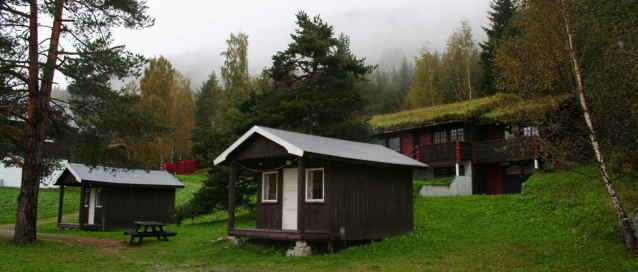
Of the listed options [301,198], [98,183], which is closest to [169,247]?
[301,198]

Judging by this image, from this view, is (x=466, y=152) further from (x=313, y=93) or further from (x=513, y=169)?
(x=313, y=93)

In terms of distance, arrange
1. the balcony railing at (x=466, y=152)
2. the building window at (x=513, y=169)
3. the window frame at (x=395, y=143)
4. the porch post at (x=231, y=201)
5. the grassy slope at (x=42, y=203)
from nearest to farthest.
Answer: the porch post at (x=231, y=201) < the balcony railing at (x=466, y=152) < the building window at (x=513, y=169) < the grassy slope at (x=42, y=203) < the window frame at (x=395, y=143)

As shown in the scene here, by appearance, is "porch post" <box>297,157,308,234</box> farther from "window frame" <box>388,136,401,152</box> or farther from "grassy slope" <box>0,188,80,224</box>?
"grassy slope" <box>0,188,80,224</box>

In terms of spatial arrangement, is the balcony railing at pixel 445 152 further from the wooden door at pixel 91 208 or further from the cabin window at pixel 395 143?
the wooden door at pixel 91 208

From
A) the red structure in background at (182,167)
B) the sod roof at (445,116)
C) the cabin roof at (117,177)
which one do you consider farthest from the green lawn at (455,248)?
the red structure in background at (182,167)

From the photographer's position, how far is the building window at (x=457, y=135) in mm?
30375

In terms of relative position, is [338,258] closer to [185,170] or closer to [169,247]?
[169,247]

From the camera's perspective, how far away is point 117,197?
25.6 m

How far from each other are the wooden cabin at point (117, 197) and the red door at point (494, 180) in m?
18.4

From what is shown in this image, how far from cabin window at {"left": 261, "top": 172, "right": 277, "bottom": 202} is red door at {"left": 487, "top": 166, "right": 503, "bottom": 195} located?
Result: 57.2ft

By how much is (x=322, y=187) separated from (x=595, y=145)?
7.42 meters

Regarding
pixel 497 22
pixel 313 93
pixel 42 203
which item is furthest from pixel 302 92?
pixel 497 22

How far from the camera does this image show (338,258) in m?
13.2

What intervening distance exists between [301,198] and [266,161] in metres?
3.53
